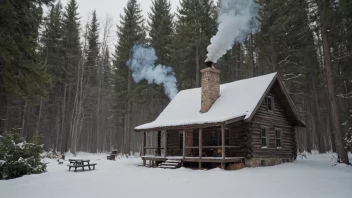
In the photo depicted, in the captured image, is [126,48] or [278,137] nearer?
[278,137]

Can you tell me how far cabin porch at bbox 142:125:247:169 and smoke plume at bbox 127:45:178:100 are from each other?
1516 cm

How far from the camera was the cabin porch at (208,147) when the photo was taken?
18495mm

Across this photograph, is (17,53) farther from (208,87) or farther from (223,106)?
(208,87)

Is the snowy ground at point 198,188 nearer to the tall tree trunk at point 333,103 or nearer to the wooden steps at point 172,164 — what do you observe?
the tall tree trunk at point 333,103

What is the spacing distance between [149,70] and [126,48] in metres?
4.84

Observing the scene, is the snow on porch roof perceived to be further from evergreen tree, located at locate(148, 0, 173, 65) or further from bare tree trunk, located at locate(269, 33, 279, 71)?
evergreen tree, located at locate(148, 0, 173, 65)

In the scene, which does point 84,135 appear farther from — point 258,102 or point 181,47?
point 258,102

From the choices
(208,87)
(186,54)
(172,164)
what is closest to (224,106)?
(208,87)

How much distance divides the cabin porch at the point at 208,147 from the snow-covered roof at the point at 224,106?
0.90 meters

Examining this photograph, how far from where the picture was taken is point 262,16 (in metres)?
29.0

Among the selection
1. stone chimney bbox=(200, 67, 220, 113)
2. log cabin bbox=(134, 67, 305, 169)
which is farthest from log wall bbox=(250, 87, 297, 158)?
stone chimney bbox=(200, 67, 220, 113)

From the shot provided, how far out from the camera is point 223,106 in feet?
69.0

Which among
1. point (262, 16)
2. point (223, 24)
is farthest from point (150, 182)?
point (262, 16)

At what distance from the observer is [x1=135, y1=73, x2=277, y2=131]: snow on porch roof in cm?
1905
